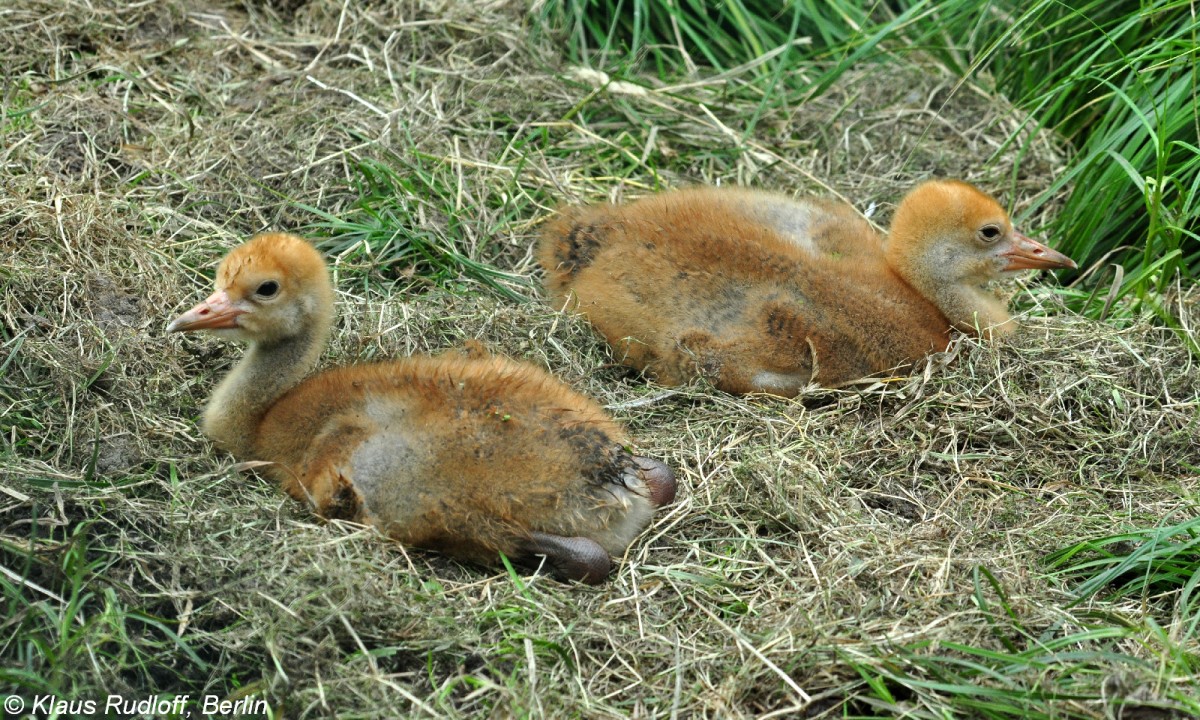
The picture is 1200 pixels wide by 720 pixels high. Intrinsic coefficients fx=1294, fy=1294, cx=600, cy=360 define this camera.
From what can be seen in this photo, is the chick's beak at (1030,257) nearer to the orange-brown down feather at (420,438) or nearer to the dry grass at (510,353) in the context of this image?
the dry grass at (510,353)

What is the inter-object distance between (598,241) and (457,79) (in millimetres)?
1638

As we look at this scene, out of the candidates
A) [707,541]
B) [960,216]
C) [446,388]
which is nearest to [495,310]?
[446,388]

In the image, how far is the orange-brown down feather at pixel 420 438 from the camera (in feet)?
12.0

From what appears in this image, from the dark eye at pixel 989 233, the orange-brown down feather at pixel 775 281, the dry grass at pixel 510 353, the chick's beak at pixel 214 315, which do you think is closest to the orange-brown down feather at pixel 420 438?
the chick's beak at pixel 214 315

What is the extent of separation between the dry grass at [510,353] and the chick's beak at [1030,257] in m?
0.25

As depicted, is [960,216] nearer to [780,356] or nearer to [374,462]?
[780,356]

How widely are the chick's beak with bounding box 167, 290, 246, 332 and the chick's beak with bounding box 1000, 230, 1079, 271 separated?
9.18 ft

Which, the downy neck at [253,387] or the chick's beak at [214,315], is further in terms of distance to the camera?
the downy neck at [253,387]

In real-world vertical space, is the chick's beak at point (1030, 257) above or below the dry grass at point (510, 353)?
above

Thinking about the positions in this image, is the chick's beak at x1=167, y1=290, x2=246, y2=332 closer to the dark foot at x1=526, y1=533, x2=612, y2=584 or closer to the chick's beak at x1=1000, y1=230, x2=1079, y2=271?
the dark foot at x1=526, y1=533, x2=612, y2=584

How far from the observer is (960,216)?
188 inches

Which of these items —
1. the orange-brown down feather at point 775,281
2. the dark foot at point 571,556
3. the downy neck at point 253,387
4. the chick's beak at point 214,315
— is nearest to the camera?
the dark foot at point 571,556

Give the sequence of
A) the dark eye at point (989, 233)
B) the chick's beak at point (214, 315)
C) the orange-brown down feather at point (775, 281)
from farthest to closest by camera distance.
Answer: the dark eye at point (989, 233) → the orange-brown down feather at point (775, 281) → the chick's beak at point (214, 315)

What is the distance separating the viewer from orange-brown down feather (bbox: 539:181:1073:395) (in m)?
4.62
